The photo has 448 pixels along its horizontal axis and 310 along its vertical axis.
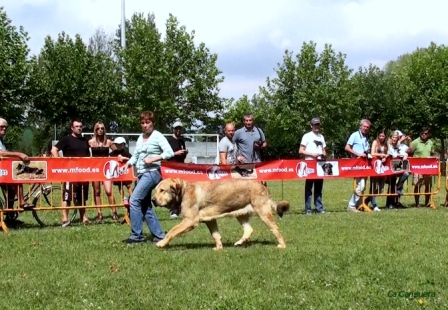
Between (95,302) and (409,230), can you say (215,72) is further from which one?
(95,302)

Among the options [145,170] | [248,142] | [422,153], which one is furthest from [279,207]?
[422,153]

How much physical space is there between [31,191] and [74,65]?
24.5m

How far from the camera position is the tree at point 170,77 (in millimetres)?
39031

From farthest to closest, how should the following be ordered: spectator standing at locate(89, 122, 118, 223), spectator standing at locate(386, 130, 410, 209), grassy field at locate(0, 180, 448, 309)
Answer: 1. spectator standing at locate(386, 130, 410, 209)
2. spectator standing at locate(89, 122, 118, 223)
3. grassy field at locate(0, 180, 448, 309)

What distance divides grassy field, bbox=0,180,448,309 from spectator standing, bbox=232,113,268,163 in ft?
8.21

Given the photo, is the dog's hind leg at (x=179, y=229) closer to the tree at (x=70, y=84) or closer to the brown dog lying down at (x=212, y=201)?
the brown dog lying down at (x=212, y=201)

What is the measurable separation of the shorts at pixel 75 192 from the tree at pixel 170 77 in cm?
2653

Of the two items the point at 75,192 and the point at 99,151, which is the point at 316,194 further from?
the point at 75,192

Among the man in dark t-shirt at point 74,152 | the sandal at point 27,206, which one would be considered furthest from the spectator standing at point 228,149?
the sandal at point 27,206

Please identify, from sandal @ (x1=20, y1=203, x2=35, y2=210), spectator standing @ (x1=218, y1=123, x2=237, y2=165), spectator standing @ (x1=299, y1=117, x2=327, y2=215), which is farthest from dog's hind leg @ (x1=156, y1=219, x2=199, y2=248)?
spectator standing @ (x1=299, y1=117, x2=327, y2=215)

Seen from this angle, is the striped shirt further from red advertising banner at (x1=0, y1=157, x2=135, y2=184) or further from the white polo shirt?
the white polo shirt

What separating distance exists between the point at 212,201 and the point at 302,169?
212 inches

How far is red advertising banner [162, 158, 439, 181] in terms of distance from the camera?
12609mm

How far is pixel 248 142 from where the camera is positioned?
12.6 meters
